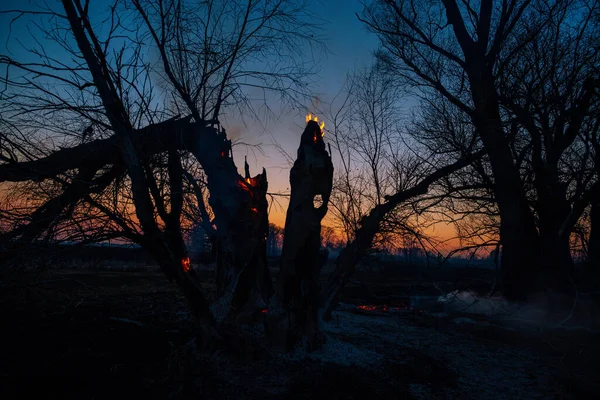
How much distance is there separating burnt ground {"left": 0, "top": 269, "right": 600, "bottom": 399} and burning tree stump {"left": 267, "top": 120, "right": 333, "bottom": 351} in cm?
30

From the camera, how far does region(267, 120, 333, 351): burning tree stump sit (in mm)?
4758

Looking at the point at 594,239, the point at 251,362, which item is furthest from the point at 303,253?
the point at 594,239

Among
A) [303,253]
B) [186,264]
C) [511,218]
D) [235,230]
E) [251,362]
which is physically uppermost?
[511,218]

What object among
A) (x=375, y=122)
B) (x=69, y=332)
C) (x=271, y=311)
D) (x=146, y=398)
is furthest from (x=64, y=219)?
(x=375, y=122)

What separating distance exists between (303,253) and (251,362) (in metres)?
1.47

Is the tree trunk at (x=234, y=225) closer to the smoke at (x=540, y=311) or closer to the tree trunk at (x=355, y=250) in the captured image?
the tree trunk at (x=355, y=250)

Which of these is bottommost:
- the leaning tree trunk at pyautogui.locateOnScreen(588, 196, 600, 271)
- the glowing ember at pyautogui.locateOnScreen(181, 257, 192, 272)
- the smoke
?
the smoke

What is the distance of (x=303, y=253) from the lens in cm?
479

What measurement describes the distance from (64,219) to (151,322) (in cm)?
289

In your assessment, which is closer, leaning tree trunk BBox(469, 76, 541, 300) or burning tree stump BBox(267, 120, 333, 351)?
burning tree stump BBox(267, 120, 333, 351)

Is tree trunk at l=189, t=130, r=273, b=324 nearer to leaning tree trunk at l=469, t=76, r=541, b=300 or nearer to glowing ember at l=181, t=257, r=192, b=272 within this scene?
glowing ember at l=181, t=257, r=192, b=272

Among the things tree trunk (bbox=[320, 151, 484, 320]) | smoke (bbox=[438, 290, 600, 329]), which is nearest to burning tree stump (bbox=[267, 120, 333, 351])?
tree trunk (bbox=[320, 151, 484, 320])

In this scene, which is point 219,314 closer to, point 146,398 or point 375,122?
point 146,398

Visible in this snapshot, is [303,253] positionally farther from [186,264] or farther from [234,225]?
[186,264]
